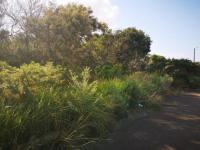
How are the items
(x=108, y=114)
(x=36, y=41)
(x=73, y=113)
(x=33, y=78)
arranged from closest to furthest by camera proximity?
(x=73, y=113), (x=33, y=78), (x=108, y=114), (x=36, y=41)

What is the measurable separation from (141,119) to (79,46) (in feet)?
37.7

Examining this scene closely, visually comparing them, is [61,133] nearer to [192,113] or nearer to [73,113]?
[73,113]

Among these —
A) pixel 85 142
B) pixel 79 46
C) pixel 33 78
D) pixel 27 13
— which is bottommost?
pixel 85 142

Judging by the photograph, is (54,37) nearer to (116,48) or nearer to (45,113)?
(116,48)

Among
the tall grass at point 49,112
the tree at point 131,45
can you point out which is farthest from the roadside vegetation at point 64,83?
the tree at point 131,45

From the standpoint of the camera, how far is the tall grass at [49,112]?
16.3ft

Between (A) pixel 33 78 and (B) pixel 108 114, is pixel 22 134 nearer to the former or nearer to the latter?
(A) pixel 33 78

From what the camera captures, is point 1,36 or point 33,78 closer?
point 33,78

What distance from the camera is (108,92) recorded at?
350 inches

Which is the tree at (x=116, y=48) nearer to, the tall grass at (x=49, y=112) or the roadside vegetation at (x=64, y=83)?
the roadside vegetation at (x=64, y=83)

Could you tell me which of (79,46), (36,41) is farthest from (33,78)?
(79,46)

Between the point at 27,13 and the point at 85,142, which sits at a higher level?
the point at 27,13

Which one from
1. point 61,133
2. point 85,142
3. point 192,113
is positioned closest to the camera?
point 61,133

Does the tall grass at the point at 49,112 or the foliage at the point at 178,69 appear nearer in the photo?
the tall grass at the point at 49,112
